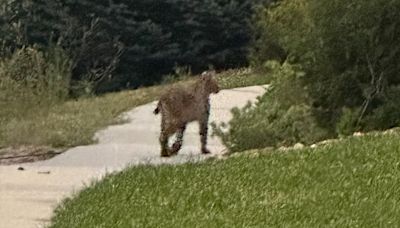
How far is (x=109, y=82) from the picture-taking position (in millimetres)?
22391

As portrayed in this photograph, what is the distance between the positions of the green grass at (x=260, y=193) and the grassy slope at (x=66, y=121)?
102 inches

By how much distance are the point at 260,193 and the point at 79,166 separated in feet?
8.57

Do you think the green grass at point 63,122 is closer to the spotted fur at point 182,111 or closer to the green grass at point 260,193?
the spotted fur at point 182,111

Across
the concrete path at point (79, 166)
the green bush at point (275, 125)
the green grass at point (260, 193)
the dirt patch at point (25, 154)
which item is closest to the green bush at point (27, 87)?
the dirt patch at point (25, 154)

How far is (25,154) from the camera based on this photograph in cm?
1111

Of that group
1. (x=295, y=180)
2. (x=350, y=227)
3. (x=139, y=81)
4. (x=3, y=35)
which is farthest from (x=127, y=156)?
(x=139, y=81)

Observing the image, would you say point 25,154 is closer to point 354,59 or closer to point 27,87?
point 27,87

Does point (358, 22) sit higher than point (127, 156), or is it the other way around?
point (358, 22)

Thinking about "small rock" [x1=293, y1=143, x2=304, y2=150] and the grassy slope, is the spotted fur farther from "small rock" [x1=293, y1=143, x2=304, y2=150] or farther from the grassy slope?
the grassy slope

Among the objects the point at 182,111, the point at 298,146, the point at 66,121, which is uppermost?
the point at 182,111

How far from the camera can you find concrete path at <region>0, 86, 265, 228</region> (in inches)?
332

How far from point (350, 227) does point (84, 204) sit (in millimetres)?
1950

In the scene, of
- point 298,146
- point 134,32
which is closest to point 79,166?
point 298,146

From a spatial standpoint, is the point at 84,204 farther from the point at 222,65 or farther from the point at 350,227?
the point at 222,65
